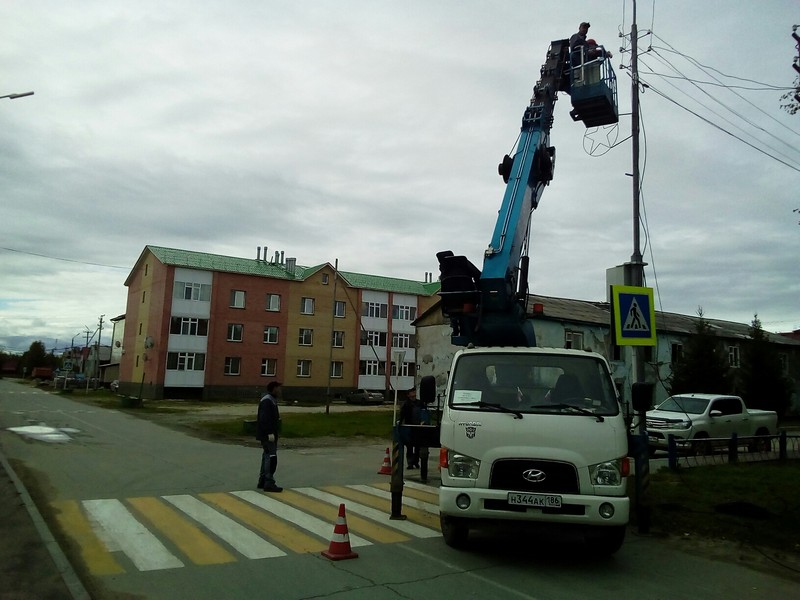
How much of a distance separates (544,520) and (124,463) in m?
10.6

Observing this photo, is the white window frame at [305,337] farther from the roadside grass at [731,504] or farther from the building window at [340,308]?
the roadside grass at [731,504]

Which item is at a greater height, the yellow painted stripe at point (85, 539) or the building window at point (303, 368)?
the building window at point (303, 368)

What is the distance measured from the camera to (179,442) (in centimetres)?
1902

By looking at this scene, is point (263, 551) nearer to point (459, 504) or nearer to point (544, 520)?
point (459, 504)

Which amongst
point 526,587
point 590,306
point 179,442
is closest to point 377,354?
point 590,306

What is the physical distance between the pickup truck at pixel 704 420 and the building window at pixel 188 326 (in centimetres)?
3919

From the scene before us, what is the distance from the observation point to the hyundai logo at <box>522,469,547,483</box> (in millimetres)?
6469

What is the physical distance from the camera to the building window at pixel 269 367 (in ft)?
178

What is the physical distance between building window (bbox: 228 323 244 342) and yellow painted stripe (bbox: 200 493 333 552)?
43.8 metres

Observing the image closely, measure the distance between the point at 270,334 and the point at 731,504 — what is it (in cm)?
4770

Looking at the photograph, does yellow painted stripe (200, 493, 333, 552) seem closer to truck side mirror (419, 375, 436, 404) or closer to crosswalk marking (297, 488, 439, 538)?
crosswalk marking (297, 488, 439, 538)

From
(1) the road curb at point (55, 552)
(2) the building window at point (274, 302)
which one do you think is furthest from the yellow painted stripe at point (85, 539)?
(2) the building window at point (274, 302)

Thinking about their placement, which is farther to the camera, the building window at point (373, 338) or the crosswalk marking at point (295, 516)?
the building window at point (373, 338)

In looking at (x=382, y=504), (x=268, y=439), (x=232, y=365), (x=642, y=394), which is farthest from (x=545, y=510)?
(x=232, y=365)
